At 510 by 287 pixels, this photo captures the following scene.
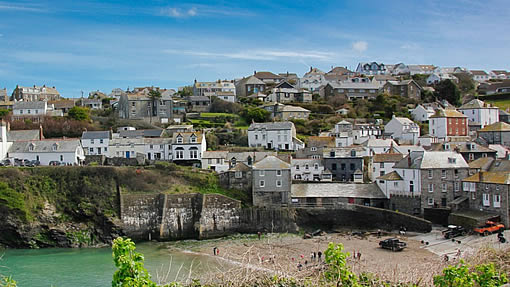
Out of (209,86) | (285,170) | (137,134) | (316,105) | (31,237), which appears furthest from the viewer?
(209,86)

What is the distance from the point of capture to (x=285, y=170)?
40.1 meters

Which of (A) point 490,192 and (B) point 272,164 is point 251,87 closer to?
(B) point 272,164

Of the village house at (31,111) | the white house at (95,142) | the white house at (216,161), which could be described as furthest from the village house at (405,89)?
the village house at (31,111)

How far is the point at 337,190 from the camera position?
40.8 meters

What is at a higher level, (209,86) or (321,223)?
(209,86)

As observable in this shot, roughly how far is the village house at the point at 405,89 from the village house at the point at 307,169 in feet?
122

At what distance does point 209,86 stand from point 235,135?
83.5ft

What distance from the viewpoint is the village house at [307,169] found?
46219 millimetres

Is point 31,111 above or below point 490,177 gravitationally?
above

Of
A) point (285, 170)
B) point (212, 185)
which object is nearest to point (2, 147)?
point (212, 185)

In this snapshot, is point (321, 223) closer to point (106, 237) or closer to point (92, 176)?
point (106, 237)

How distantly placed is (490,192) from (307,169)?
1656cm

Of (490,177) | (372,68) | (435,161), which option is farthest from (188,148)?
(372,68)

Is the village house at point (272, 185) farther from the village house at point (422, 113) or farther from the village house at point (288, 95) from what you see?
the village house at point (288, 95)
